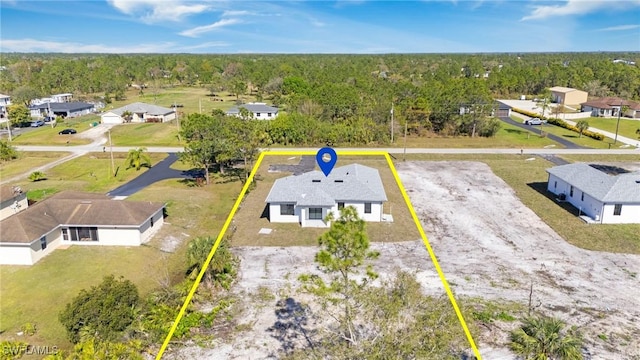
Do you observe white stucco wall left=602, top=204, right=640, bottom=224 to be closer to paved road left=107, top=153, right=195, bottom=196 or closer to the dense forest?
the dense forest

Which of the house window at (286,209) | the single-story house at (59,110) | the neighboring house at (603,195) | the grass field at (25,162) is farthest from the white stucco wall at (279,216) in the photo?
the single-story house at (59,110)

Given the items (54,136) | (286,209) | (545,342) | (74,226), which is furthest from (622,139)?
(54,136)

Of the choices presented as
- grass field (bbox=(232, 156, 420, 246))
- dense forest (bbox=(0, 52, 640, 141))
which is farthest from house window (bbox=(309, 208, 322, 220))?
dense forest (bbox=(0, 52, 640, 141))

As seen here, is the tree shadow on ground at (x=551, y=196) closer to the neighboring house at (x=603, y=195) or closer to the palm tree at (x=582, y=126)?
the neighboring house at (x=603, y=195)

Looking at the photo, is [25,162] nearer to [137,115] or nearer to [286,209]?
[137,115]

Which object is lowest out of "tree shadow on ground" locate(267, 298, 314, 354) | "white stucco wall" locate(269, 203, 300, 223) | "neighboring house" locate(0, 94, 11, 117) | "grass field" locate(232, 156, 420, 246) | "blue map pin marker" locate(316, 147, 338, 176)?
"tree shadow on ground" locate(267, 298, 314, 354)

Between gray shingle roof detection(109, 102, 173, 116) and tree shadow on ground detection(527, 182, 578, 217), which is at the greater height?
gray shingle roof detection(109, 102, 173, 116)
